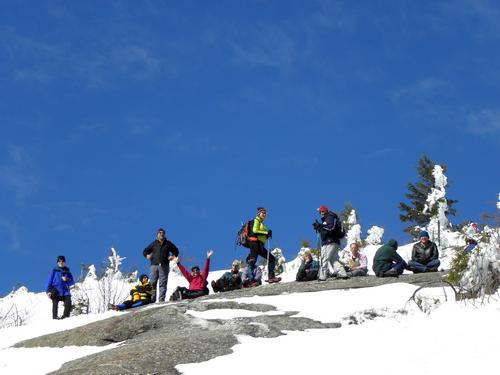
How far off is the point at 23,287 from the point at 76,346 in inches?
1362

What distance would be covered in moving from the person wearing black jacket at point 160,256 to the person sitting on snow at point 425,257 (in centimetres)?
655

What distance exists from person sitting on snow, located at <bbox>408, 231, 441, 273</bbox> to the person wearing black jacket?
21.5 ft

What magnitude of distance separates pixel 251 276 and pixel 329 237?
9.49 feet

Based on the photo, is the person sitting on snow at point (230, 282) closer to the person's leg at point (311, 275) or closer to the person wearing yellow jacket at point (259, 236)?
the person wearing yellow jacket at point (259, 236)

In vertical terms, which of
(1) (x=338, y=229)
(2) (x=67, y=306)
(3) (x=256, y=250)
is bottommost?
(2) (x=67, y=306)

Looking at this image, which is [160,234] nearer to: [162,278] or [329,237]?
[162,278]

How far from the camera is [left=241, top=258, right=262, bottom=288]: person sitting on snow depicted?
67.8 feet

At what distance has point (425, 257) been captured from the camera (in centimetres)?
2009

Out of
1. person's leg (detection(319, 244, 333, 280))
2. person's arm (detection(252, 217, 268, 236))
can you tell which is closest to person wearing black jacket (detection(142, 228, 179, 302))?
person's arm (detection(252, 217, 268, 236))

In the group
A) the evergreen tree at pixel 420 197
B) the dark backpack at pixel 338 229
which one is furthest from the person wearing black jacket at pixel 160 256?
the evergreen tree at pixel 420 197

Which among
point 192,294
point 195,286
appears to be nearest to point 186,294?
point 192,294

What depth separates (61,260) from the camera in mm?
21656

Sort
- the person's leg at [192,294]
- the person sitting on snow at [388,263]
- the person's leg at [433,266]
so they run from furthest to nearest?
the person's leg at [192,294] → the person's leg at [433,266] → the person sitting on snow at [388,263]

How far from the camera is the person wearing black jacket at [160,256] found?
68.3 feet
